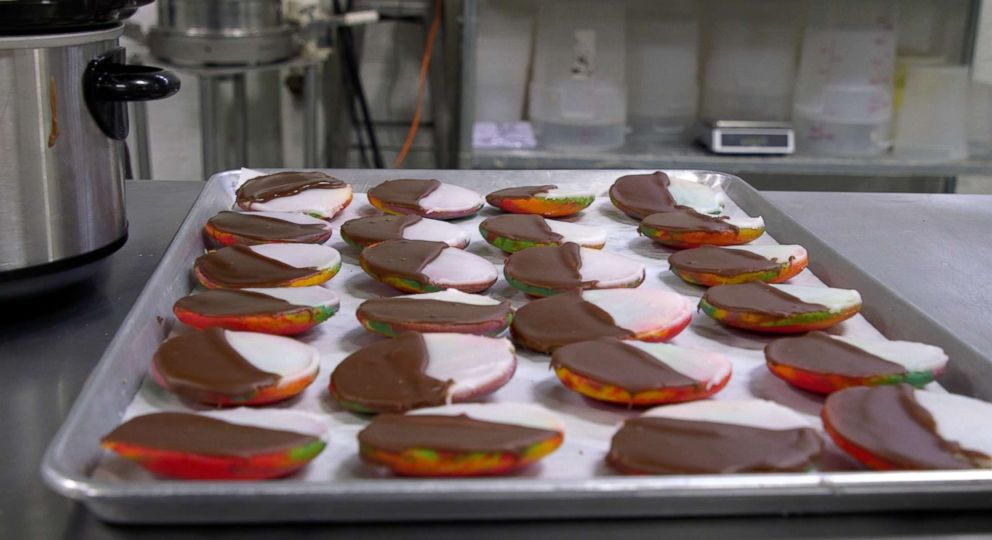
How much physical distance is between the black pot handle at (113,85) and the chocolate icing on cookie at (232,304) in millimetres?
179

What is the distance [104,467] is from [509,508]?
278 millimetres

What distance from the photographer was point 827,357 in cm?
81

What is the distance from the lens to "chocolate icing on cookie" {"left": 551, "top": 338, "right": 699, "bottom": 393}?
29.8 inches

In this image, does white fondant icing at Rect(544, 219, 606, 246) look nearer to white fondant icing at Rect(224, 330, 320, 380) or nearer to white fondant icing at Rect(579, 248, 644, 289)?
white fondant icing at Rect(579, 248, 644, 289)

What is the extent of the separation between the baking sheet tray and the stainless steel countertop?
0.04 feet

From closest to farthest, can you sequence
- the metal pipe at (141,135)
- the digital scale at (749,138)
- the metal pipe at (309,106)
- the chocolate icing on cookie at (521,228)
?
the chocolate icing on cookie at (521,228)
the metal pipe at (141,135)
the metal pipe at (309,106)
the digital scale at (749,138)

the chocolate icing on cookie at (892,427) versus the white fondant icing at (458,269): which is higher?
the white fondant icing at (458,269)

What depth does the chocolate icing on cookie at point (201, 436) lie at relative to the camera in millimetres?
628

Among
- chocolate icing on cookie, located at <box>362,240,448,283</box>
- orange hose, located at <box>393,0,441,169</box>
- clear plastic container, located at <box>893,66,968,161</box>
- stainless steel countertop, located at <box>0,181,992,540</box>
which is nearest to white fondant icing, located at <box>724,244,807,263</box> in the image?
stainless steel countertop, located at <box>0,181,992,540</box>

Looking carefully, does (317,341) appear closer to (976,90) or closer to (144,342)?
(144,342)

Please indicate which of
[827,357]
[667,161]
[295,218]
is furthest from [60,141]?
[667,161]

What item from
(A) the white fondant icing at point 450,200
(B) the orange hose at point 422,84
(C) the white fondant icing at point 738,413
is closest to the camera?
(C) the white fondant icing at point 738,413

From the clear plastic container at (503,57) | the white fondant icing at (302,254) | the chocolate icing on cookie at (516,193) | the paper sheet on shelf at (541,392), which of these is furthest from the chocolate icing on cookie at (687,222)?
the clear plastic container at (503,57)

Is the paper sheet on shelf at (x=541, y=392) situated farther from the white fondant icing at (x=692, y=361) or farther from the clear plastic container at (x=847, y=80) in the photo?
the clear plastic container at (x=847, y=80)
